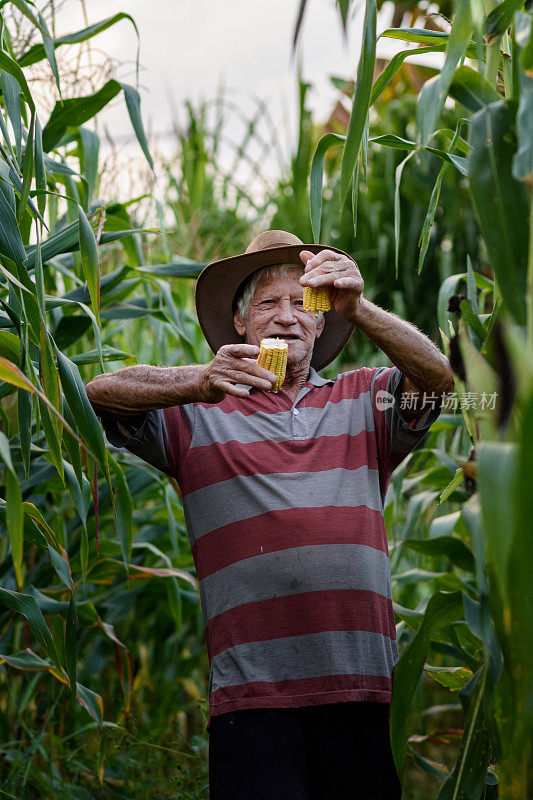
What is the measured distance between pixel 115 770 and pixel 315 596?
4.15ft

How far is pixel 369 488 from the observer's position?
6.10 ft

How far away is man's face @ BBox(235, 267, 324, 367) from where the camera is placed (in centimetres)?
205

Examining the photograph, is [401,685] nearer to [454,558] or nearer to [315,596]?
[454,558]

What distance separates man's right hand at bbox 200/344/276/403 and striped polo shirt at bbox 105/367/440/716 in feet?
0.85

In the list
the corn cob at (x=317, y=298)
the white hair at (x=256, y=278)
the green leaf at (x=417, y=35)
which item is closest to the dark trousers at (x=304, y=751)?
the corn cob at (x=317, y=298)

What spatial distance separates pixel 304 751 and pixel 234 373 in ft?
2.48

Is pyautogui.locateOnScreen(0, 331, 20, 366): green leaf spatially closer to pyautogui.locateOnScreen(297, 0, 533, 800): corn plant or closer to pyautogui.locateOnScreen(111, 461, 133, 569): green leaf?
pyautogui.locateOnScreen(111, 461, 133, 569): green leaf

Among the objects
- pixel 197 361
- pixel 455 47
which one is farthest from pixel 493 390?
pixel 197 361

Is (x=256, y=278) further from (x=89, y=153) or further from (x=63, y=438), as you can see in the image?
(x=63, y=438)

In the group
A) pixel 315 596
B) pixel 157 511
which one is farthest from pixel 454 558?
pixel 157 511

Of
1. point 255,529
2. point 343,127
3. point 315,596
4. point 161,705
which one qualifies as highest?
point 343,127

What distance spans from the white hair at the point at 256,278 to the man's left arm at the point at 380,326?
0.36 meters

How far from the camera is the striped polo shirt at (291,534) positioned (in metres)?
1.71

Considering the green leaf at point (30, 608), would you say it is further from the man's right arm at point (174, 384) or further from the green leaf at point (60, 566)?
the man's right arm at point (174, 384)
